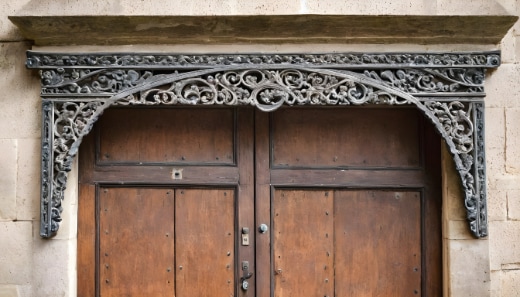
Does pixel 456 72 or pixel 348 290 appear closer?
pixel 456 72

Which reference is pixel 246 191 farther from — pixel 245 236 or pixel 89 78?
pixel 89 78

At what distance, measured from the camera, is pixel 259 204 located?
2.99 metres

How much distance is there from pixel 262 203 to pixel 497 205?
1.33 metres

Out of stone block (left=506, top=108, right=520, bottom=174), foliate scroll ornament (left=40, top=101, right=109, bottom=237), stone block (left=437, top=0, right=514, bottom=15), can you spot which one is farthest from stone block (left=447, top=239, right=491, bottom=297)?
foliate scroll ornament (left=40, top=101, right=109, bottom=237)

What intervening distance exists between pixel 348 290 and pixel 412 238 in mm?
490

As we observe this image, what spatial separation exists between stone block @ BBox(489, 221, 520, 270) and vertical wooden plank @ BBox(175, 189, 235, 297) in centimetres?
148

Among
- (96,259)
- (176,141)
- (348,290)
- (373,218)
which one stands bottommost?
(348,290)

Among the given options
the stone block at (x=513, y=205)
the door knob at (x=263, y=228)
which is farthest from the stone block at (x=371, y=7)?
the door knob at (x=263, y=228)

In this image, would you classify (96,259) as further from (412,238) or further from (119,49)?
(412,238)

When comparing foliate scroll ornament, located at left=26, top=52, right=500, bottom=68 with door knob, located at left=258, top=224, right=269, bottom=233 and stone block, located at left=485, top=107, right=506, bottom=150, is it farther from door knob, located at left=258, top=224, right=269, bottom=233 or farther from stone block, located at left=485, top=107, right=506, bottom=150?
door knob, located at left=258, top=224, right=269, bottom=233

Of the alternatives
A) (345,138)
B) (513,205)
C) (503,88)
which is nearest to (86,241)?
(345,138)

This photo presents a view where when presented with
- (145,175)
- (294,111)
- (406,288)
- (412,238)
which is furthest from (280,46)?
(406,288)

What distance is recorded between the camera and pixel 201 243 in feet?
9.83

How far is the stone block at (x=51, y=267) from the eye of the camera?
281cm
